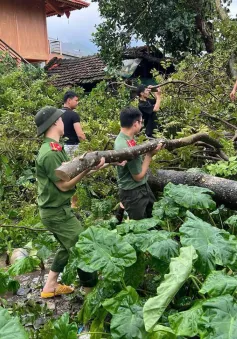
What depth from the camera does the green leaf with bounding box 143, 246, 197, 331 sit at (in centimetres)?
226

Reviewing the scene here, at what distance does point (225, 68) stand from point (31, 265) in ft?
21.9

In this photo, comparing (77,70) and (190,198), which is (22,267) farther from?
(77,70)

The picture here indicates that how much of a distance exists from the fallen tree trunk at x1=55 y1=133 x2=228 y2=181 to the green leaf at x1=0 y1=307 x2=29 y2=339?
1.42 m

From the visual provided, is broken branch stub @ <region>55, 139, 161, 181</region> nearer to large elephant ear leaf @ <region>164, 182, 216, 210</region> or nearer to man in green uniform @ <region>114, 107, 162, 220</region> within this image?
man in green uniform @ <region>114, 107, 162, 220</region>

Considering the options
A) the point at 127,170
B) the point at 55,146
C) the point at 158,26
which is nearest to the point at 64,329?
the point at 55,146

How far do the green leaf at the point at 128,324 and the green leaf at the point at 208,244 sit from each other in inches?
18.7

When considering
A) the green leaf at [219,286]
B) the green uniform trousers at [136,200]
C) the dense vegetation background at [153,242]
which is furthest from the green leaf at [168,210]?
the green leaf at [219,286]

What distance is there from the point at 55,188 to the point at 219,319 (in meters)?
2.04

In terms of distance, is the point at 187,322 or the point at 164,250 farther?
the point at 164,250

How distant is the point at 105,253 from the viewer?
2.74 meters

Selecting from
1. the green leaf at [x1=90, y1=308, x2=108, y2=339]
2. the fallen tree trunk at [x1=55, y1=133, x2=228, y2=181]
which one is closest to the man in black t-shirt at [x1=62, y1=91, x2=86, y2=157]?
the fallen tree trunk at [x1=55, y1=133, x2=228, y2=181]

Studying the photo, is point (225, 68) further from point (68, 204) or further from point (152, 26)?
point (68, 204)

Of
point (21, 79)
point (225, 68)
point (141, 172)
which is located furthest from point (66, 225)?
point (21, 79)

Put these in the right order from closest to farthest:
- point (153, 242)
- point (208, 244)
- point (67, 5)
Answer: point (208, 244) < point (153, 242) < point (67, 5)
